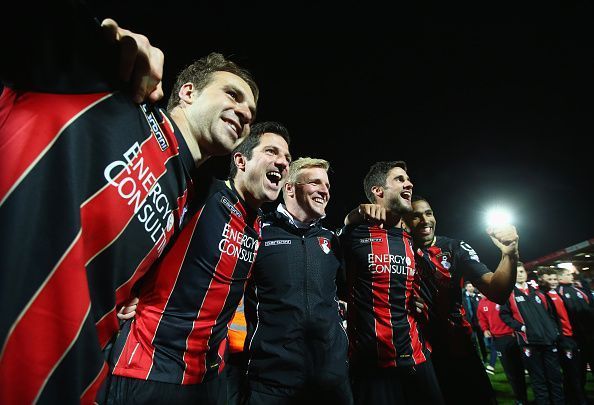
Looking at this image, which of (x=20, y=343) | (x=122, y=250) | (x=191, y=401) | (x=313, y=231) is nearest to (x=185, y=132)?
(x=122, y=250)

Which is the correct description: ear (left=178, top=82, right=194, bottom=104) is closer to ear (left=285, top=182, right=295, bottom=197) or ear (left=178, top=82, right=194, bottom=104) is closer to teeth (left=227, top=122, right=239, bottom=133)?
teeth (left=227, top=122, right=239, bottom=133)

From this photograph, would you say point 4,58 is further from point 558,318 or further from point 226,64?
point 558,318

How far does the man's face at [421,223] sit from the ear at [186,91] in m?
3.63

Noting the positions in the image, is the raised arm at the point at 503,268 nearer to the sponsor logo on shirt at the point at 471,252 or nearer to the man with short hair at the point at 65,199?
the sponsor logo on shirt at the point at 471,252

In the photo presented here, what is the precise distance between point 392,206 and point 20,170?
3.76m

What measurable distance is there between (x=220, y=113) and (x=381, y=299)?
2.49 m

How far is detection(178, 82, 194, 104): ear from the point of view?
6.06 feet

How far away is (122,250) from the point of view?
96 cm

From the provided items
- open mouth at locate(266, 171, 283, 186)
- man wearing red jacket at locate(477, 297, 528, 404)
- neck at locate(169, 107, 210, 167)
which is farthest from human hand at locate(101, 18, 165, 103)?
man wearing red jacket at locate(477, 297, 528, 404)

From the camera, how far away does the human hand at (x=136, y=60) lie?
896 mm

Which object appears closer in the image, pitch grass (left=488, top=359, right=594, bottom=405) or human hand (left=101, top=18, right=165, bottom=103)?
human hand (left=101, top=18, right=165, bottom=103)

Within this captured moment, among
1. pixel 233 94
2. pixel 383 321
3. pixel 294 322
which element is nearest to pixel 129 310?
pixel 294 322

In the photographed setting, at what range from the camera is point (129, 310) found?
1990mm

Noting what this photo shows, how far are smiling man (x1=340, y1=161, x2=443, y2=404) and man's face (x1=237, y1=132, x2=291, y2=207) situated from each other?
1095mm
